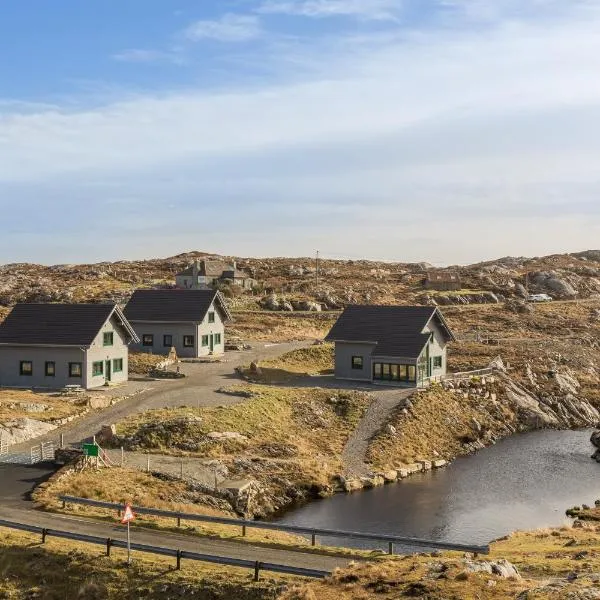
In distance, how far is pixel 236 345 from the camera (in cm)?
9481

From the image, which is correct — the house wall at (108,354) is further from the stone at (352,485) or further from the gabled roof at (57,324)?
the stone at (352,485)

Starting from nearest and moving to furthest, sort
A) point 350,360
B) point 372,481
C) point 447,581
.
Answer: point 447,581 → point 372,481 → point 350,360

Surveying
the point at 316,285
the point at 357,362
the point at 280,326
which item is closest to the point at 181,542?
the point at 357,362

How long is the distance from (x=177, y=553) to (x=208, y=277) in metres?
123

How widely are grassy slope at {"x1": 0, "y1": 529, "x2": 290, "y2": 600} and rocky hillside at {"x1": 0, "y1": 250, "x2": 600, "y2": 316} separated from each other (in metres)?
100

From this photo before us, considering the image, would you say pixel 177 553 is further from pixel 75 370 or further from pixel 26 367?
pixel 26 367

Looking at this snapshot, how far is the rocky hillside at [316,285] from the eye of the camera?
452 ft

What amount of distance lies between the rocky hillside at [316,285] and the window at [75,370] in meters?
65.4

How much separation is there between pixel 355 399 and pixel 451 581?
A: 39.3m

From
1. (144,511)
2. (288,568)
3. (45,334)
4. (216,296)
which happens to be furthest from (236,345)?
(288,568)

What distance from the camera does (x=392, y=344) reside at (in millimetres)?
71438

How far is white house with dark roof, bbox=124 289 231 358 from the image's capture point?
280 feet

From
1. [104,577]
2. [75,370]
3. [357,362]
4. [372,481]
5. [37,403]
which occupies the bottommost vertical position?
[372,481]

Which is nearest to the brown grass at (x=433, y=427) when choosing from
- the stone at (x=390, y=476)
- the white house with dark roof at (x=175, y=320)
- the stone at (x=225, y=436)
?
the stone at (x=390, y=476)
